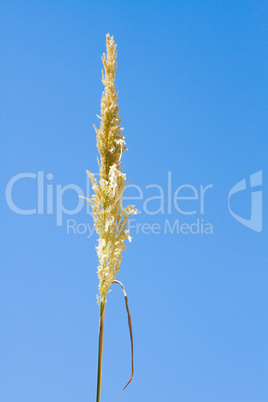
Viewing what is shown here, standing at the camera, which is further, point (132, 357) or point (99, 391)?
point (132, 357)

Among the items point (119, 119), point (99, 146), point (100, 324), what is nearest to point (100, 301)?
point (100, 324)

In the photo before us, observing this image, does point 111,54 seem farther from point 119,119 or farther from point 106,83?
point 119,119

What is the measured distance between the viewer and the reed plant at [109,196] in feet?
11.0

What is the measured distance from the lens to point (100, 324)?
129 inches

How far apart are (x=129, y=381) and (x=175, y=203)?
226 cm

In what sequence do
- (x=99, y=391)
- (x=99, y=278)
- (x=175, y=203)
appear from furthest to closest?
1. (x=175, y=203)
2. (x=99, y=278)
3. (x=99, y=391)

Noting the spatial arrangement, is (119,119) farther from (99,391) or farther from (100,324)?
(99,391)

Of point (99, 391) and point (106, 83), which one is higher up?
point (106, 83)

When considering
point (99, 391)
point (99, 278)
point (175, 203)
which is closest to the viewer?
point (99, 391)

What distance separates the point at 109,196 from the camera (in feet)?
11.1

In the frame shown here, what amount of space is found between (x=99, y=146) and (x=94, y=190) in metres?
0.34

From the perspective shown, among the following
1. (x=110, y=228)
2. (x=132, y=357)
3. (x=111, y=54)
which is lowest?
(x=132, y=357)

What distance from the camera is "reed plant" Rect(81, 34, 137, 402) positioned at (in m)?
3.37

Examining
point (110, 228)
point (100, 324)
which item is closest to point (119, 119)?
point (110, 228)
